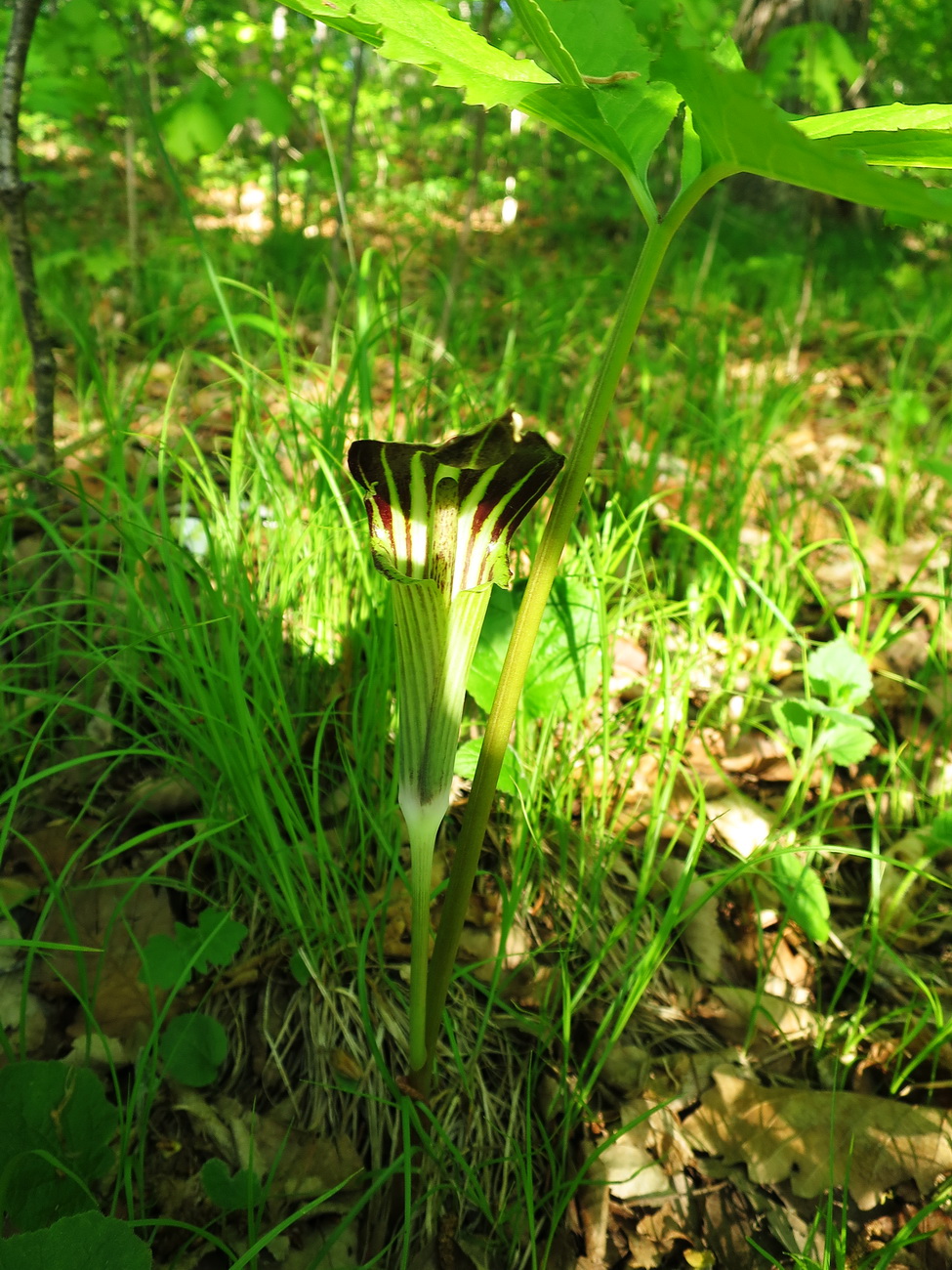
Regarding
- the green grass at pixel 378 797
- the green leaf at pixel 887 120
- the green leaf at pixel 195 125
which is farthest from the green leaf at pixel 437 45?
the green leaf at pixel 195 125

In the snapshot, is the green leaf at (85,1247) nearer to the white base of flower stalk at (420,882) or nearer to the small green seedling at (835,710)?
the white base of flower stalk at (420,882)

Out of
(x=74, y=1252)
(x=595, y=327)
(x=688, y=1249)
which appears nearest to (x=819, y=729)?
(x=688, y=1249)

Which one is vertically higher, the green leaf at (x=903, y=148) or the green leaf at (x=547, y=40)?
the green leaf at (x=547, y=40)

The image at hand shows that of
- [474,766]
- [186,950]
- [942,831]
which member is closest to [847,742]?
[942,831]

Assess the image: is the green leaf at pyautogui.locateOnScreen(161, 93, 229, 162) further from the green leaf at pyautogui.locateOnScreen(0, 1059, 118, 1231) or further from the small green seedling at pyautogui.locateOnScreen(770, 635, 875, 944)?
the green leaf at pyautogui.locateOnScreen(0, 1059, 118, 1231)

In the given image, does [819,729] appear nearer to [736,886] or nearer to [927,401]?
[736,886]

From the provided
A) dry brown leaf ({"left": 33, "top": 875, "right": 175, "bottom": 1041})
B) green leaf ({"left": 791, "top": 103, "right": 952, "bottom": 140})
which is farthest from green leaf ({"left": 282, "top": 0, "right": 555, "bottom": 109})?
dry brown leaf ({"left": 33, "top": 875, "right": 175, "bottom": 1041})
